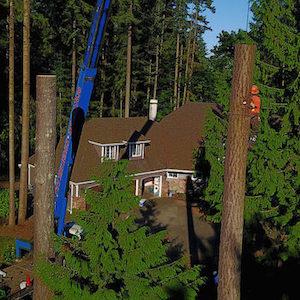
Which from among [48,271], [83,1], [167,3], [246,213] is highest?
[167,3]

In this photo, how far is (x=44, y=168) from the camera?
8469 millimetres

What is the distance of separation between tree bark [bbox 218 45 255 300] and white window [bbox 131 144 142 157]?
21162 mm

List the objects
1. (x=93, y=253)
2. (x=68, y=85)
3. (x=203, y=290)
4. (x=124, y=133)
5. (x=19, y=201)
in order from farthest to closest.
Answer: (x=68, y=85), (x=124, y=133), (x=19, y=201), (x=203, y=290), (x=93, y=253)

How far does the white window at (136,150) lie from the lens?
28.4m

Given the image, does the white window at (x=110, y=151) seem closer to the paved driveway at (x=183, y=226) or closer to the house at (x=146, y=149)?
the house at (x=146, y=149)

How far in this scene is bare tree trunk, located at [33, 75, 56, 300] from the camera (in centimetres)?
820

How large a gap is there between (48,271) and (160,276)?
2.30 meters

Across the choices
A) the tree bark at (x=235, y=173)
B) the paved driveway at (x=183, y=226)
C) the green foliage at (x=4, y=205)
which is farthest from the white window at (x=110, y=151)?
the tree bark at (x=235, y=173)

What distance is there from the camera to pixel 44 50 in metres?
41.2

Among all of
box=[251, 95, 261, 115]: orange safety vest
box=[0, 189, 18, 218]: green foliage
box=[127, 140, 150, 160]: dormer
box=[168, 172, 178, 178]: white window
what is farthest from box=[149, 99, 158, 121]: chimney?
box=[251, 95, 261, 115]: orange safety vest

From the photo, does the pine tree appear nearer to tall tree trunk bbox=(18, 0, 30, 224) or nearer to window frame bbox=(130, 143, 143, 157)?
tall tree trunk bbox=(18, 0, 30, 224)

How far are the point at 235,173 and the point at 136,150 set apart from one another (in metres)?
21.7

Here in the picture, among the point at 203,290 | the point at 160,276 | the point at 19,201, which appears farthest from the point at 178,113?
the point at 160,276

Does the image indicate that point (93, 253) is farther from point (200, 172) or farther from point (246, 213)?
point (200, 172)
